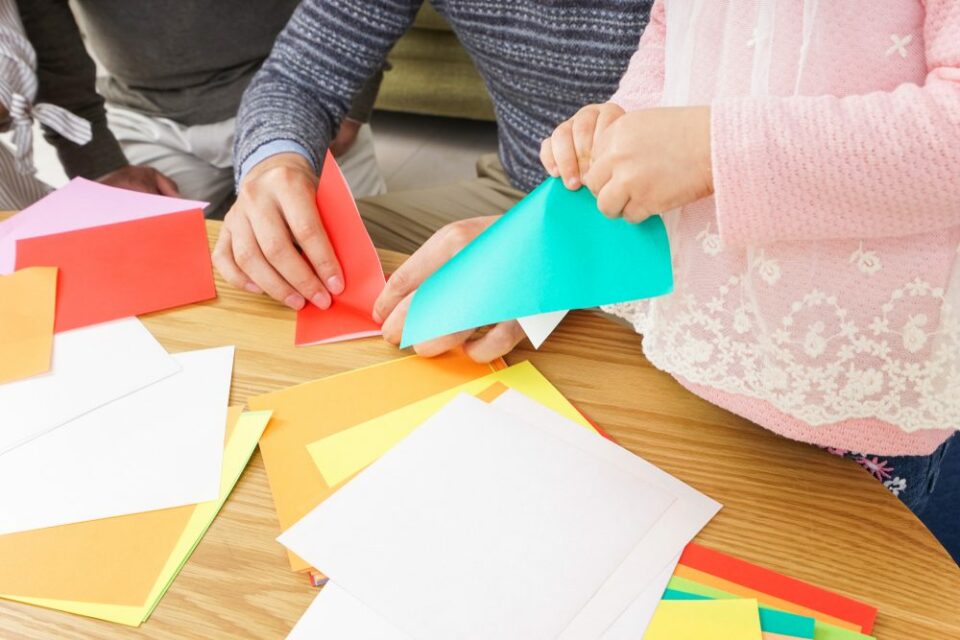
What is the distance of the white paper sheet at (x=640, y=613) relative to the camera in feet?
1.31

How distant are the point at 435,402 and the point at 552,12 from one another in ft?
1.66

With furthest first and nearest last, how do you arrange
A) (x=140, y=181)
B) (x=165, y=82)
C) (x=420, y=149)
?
(x=420, y=149) → (x=165, y=82) → (x=140, y=181)

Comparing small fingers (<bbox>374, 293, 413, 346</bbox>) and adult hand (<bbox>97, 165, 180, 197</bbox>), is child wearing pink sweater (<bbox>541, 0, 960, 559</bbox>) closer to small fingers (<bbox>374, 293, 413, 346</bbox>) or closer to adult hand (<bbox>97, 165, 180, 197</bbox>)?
small fingers (<bbox>374, 293, 413, 346</bbox>)

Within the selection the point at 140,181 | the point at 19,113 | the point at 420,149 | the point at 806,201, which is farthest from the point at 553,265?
the point at 420,149

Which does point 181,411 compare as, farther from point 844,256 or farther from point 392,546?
point 844,256

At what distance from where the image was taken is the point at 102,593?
436 mm

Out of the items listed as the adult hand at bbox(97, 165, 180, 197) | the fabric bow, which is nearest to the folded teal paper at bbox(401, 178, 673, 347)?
the fabric bow

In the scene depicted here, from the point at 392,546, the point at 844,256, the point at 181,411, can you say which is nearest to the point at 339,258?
the point at 181,411

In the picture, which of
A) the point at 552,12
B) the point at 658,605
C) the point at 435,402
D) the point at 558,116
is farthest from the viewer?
the point at 558,116

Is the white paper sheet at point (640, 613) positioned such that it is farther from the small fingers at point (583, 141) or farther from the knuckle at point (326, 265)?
the knuckle at point (326, 265)

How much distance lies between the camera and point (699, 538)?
45 cm

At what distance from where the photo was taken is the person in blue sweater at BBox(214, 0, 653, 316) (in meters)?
0.70

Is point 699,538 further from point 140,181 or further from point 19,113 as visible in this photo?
point 140,181

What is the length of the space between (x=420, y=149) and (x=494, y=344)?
200 cm
